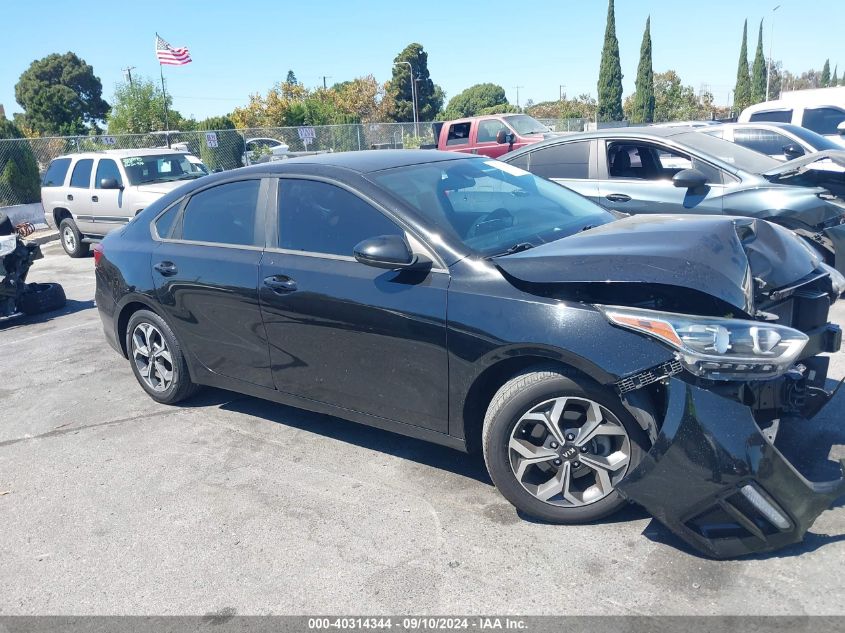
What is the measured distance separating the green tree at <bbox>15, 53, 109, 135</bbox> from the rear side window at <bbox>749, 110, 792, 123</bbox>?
2713 inches

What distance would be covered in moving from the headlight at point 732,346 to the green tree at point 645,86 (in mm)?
50437

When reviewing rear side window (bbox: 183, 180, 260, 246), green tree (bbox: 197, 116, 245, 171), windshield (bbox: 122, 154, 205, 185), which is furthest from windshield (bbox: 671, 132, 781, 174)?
green tree (bbox: 197, 116, 245, 171)

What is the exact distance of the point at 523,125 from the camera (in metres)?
19.6

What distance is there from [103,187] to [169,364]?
8.56m

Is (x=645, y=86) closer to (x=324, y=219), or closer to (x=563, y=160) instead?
(x=563, y=160)

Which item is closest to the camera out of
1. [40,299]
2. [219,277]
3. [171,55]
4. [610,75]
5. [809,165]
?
[219,277]

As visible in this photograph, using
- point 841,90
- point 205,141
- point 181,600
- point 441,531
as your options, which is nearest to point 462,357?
point 441,531

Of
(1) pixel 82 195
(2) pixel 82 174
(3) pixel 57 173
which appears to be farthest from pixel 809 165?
(3) pixel 57 173

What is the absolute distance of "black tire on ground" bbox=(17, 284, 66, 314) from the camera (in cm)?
851

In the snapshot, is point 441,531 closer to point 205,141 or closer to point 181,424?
point 181,424

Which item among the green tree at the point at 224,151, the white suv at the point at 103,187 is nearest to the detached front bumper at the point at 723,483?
the white suv at the point at 103,187

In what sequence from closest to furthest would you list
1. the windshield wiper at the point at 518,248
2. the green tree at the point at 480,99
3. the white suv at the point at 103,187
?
the windshield wiper at the point at 518,248, the white suv at the point at 103,187, the green tree at the point at 480,99

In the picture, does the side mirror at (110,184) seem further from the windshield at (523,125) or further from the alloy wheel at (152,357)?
the windshield at (523,125)

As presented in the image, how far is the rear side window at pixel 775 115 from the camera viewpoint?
14.7 m
